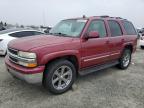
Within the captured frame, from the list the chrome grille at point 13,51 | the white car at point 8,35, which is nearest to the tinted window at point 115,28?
the chrome grille at point 13,51

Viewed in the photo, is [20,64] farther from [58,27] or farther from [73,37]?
[58,27]

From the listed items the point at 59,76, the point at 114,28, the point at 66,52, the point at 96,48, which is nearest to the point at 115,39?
the point at 114,28

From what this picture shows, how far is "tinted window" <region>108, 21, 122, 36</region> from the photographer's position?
5809mm

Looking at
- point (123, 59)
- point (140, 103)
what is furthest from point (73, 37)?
point (123, 59)

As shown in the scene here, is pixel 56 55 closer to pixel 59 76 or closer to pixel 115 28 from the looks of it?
pixel 59 76

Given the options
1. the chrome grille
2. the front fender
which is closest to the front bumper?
the front fender

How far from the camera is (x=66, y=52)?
4.25m

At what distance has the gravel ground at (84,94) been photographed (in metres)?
3.88

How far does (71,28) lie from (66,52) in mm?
1105

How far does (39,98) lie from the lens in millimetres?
4133

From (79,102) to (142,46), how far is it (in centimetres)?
1034

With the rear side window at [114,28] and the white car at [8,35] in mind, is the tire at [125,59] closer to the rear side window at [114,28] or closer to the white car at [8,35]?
the rear side window at [114,28]

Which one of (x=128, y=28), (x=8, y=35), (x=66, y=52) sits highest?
(x=128, y=28)

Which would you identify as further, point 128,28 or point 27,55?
point 128,28
